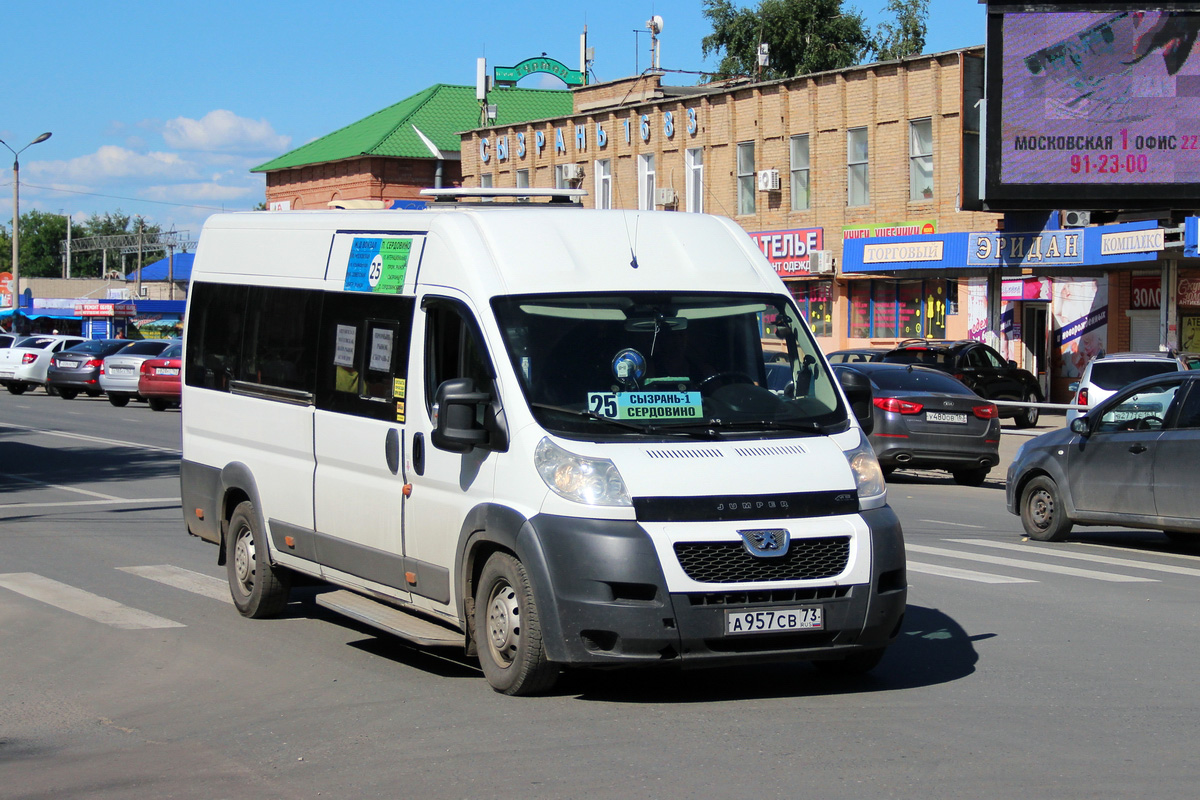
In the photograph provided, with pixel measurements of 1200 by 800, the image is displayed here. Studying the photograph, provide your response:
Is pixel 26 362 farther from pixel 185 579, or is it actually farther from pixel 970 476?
pixel 185 579

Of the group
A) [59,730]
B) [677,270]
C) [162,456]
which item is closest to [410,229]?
[677,270]

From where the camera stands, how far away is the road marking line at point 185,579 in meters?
10.1

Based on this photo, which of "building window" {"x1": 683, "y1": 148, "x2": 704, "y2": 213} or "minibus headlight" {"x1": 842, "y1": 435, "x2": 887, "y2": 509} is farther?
"building window" {"x1": 683, "y1": 148, "x2": 704, "y2": 213}

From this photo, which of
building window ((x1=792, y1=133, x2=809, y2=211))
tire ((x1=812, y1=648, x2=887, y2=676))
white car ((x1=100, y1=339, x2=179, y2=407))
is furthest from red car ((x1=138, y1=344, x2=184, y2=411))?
tire ((x1=812, y1=648, x2=887, y2=676))

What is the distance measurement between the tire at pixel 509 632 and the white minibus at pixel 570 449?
12mm

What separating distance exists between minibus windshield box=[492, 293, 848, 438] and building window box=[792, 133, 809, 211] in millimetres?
35240

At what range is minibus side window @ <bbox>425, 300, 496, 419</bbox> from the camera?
276 inches

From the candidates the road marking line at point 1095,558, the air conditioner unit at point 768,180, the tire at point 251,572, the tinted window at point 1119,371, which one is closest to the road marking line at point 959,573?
the road marking line at point 1095,558

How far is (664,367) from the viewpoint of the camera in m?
6.95

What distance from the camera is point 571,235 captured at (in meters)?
7.30

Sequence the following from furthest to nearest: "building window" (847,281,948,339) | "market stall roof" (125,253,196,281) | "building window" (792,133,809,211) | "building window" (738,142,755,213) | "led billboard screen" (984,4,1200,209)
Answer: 1. "market stall roof" (125,253,196,281)
2. "building window" (738,142,755,213)
3. "building window" (792,133,809,211)
4. "building window" (847,281,948,339)
5. "led billboard screen" (984,4,1200,209)

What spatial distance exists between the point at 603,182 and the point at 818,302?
10.1 metres

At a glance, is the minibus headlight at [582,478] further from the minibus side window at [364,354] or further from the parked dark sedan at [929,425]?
the parked dark sedan at [929,425]

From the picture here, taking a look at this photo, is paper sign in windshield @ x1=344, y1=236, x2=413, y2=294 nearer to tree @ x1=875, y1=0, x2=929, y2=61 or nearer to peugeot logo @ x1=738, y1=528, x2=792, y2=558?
peugeot logo @ x1=738, y1=528, x2=792, y2=558
